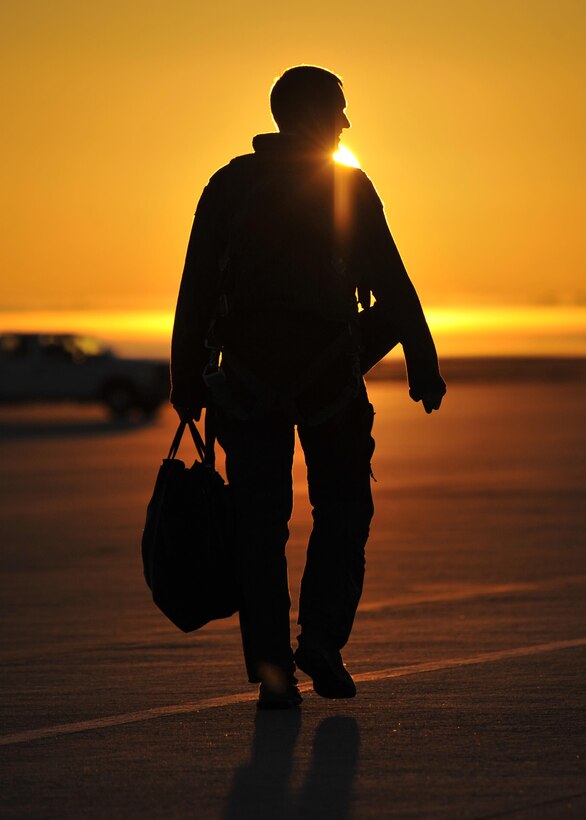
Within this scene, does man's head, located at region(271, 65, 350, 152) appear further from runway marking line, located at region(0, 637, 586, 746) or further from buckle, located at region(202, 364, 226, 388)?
runway marking line, located at region(0, 637, 586, 746)

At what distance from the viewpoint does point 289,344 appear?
6.75m

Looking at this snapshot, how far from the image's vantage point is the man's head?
22.4 feet

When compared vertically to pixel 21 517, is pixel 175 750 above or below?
above

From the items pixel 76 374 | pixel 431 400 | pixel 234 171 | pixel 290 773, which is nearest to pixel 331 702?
pixel 431 400

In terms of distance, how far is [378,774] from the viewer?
18.6ft

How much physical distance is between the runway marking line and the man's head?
72.3 inches

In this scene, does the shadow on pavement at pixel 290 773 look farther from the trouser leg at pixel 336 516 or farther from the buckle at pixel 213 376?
the buckle at pixel 213 376

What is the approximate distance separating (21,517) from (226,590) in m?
9.43

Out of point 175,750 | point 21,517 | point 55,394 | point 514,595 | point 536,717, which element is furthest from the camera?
point 55,394

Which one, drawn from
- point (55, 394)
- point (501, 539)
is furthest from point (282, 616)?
point (55, 394)

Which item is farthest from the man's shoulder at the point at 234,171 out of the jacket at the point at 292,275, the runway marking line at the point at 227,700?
the runway marking line at the point at 227,700

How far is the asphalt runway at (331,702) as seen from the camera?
5.47 metres

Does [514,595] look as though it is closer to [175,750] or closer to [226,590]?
[226,590]

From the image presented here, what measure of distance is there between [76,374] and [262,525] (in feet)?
112
